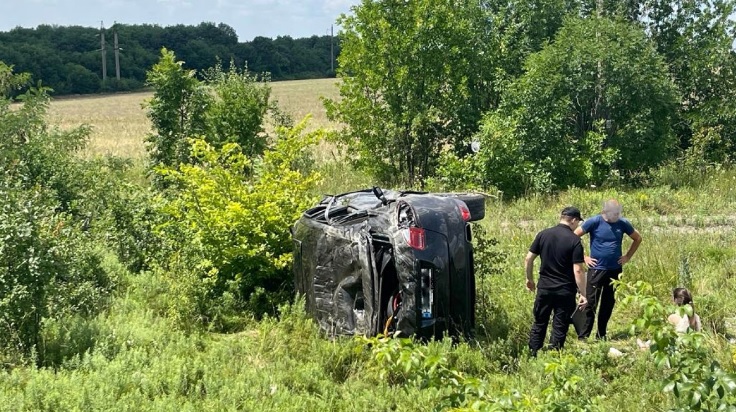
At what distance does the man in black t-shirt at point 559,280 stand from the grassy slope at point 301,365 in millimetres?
270

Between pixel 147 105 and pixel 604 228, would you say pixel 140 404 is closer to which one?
pixel 604 228

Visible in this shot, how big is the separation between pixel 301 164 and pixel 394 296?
11.6 meters

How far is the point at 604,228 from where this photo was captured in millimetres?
6965

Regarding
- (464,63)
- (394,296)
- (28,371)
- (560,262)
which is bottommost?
(28,371)

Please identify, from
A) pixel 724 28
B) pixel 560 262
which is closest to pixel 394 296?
pixel 560 262

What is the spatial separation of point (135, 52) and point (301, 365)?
88.8 meters

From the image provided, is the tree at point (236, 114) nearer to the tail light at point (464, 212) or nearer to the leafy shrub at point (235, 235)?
the leafy shrub at point (235, 235)

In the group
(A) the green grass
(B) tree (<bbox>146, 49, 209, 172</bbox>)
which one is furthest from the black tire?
(B) tree (<bbox>146, 49, 209, 172</bbox>)

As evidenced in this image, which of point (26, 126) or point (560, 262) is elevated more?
point (26, 126)

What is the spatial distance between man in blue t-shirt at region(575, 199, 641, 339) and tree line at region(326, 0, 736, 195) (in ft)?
27.1

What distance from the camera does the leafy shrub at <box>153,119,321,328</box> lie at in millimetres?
7879

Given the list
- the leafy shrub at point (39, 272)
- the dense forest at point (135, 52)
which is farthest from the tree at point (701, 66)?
the dense forest at point (135, 52)

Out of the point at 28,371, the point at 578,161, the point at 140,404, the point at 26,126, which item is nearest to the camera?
the point at 140,404

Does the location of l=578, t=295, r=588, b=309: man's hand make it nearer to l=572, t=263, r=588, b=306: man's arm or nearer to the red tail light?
l=572, t=263, r=588, b=306: man's arm
